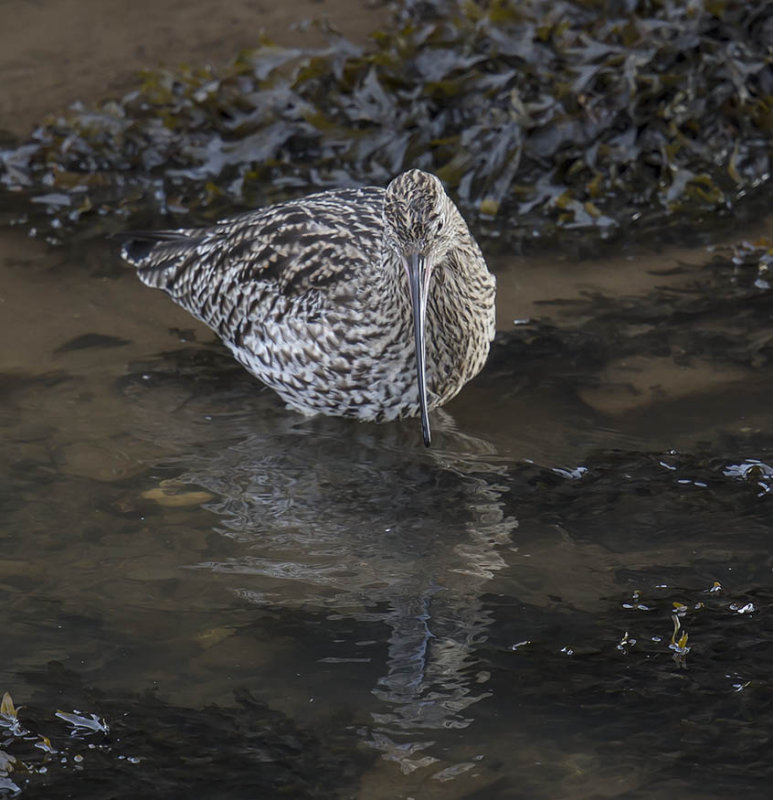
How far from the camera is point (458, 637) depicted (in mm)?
3938

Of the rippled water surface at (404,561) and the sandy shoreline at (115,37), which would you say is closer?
the rippled water surface at (404,561)

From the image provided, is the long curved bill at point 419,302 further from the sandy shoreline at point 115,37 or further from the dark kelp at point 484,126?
the sandy shoreline at point 115,37

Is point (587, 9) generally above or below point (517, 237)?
above

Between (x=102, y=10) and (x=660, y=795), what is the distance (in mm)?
6567

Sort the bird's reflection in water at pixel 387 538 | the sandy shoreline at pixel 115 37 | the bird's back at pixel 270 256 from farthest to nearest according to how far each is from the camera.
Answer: the sandy shoreline at pixel 115 37
the bird's back at pixel 270 256
the bird's reflection in water at pixel 387 538

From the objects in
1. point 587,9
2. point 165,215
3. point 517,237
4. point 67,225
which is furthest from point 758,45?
point 67,225

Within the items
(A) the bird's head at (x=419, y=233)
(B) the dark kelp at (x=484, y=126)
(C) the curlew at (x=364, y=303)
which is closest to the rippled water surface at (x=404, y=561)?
(C) the curlew at (x=364, y=303)

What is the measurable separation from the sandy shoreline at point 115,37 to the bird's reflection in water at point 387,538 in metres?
3.40

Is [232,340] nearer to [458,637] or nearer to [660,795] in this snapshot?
[458,637]

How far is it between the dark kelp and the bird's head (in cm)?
189

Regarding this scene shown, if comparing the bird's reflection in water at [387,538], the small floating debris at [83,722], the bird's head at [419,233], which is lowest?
the small floating debris at [83,722]

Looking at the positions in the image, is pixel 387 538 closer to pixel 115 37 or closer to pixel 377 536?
pixel 377 536

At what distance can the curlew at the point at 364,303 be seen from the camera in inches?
184

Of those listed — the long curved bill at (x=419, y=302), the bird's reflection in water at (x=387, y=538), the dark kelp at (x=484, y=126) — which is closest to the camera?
the bird's reflection in water at (x=387, y=538)
